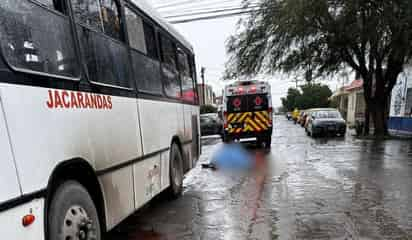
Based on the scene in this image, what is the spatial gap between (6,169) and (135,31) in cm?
319

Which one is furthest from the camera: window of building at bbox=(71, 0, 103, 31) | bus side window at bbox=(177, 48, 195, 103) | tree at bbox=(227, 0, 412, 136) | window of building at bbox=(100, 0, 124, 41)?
tree at bbox=(227, 0, 412, 136)

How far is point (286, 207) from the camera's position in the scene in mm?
5918

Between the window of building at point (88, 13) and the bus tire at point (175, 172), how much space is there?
3.01 metres

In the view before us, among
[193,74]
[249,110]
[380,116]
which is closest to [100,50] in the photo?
[193,74]

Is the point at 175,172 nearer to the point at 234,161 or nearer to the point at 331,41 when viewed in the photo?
the point at 234,161

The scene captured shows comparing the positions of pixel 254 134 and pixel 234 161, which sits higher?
pixel 254 134

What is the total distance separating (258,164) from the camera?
1080 centimetres

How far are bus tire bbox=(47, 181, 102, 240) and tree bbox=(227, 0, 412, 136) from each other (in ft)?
48.5

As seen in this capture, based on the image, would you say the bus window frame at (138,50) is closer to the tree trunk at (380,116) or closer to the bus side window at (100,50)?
the bus side window at (100,50)

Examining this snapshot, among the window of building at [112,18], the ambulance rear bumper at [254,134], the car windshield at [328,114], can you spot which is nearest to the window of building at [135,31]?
the window of building at [112,18]

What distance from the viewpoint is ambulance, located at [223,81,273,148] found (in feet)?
52.2

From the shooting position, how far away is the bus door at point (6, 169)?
2.23 metres

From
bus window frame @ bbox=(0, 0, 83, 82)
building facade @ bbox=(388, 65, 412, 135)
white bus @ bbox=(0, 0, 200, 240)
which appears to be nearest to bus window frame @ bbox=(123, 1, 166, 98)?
white bus @ bbox=(0, 0, 200, 240)

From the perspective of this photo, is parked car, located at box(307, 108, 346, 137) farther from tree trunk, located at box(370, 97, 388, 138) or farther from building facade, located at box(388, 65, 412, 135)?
building facade, located at box(388, 65, 412, 135)
